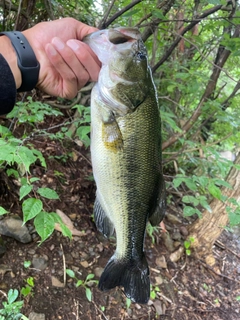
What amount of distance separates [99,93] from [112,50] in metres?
0.22

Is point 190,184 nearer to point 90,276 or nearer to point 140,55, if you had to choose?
point 90,276

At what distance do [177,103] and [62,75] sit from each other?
2486mm

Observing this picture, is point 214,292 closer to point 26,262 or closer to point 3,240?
point 26,262

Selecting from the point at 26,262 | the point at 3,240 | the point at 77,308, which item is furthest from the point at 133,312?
the point at 3,240

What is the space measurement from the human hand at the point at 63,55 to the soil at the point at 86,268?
1.67 meters

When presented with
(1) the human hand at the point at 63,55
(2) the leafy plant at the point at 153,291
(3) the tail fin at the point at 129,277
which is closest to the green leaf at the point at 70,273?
(2) the leafy plant at the point at 153,291

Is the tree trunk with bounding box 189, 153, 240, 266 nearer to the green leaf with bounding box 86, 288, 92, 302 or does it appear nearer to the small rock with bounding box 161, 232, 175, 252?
the small rock with bounding box 161, 232, 175, 252

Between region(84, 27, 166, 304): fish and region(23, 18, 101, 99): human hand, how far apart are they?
80 millimetres

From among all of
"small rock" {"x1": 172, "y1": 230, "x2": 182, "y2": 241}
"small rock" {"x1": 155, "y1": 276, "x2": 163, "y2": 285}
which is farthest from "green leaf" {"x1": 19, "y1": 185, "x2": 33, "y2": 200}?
"small rock" {"x1": 172, "y1": 230, "x2": 182, "y2": 241}

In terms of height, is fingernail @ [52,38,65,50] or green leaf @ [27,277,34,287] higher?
fingernail @ [52,38,65,50]

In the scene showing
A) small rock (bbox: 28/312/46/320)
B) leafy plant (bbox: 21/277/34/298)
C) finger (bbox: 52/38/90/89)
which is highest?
finger (bbox: 52/38/90/89)

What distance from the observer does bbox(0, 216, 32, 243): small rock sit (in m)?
2.93

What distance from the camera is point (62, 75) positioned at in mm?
1630

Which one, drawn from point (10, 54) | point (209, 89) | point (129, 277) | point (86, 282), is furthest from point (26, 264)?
point (209, 89)
